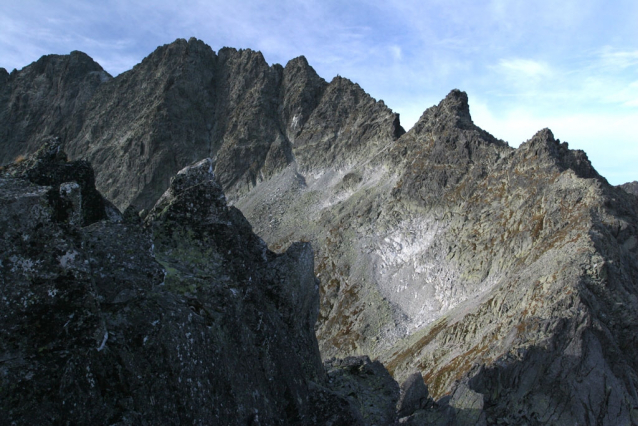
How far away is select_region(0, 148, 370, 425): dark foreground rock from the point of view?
724 cm

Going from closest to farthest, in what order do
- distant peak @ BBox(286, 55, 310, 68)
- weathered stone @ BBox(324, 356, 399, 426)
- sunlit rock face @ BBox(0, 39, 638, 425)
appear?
weathered stone @ BBox(324, 356, 399, 426)
sunlit rock face @ BBox(0, 39, 638, 425)
distant peak @ BBox(286, 55, 310, 68)

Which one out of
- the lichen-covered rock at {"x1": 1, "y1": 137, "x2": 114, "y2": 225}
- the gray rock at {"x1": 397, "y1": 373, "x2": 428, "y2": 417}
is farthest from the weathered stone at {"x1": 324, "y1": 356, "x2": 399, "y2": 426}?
the lichen-covered rock at {"x1": 1, "y1": 137, "x2": 114, "y2": 225}

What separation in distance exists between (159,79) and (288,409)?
168 m

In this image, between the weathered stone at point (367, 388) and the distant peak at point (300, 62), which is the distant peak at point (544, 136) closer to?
the weathered stone at point (367, 388)

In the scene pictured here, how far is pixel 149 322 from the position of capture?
891 centimetres

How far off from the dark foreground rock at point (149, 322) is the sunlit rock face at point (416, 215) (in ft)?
39.3

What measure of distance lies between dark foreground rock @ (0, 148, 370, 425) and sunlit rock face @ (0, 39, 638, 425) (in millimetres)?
11992

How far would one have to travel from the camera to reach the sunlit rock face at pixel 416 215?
3180 centimetres

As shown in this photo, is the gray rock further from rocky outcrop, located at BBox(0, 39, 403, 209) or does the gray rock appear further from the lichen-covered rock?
rocky outcrop, located at BBox(0, 39, 403, 209)

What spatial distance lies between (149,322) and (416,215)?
75.9 m

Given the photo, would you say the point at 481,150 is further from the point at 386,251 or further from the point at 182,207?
the point at 182,207

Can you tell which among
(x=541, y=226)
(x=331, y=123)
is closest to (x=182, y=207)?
(x=541, y=226)

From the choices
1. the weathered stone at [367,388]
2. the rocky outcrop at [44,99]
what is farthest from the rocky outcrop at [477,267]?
the rocky outcrop at [44,99]

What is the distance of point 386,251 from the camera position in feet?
261
